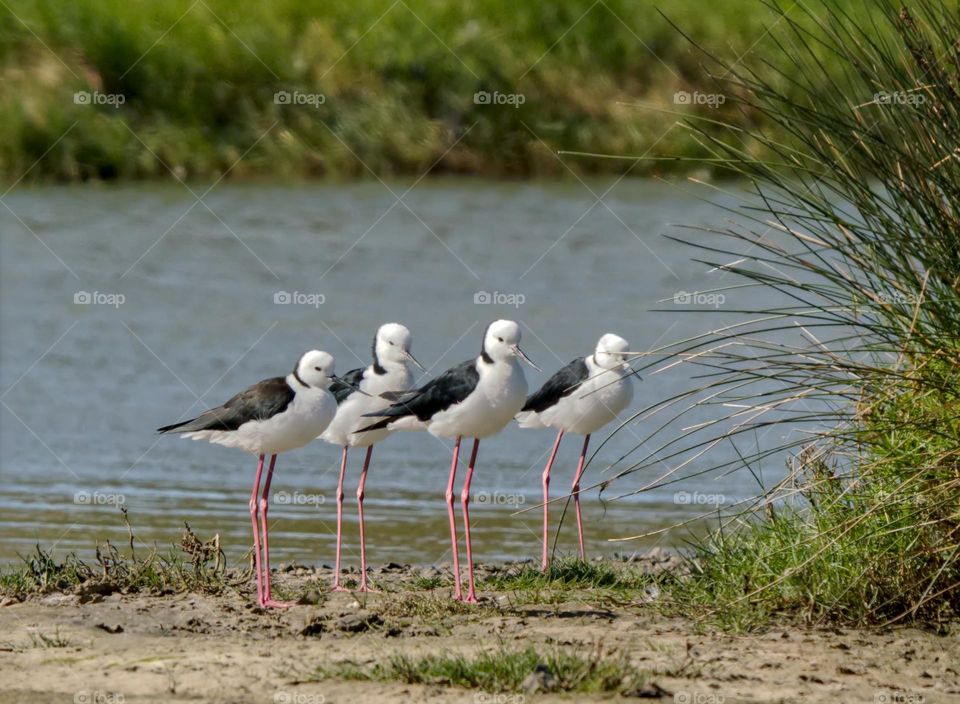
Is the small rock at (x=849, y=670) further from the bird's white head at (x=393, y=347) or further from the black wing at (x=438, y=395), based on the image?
the bird's white head at (x=393, y=347)

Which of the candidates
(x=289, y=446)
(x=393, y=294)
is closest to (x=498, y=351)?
(x=289, y=446)

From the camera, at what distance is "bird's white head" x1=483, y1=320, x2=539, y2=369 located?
315 inches

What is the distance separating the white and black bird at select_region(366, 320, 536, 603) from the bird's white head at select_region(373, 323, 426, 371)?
1.69ft

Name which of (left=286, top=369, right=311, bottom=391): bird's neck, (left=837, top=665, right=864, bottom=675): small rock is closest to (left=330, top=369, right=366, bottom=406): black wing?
(left=286, top=369, right=311, bottom=391): bird's neck

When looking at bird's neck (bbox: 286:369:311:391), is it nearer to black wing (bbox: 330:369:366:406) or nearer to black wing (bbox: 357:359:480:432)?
black wing (bbox: 357:359:480:432)

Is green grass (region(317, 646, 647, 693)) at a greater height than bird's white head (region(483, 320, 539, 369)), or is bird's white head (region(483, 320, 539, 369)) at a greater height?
bird's white head (region(483, 320, 539, 369))

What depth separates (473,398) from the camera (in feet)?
26.4

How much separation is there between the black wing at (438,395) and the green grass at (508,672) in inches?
75.3

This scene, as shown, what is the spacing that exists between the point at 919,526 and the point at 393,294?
12253 millimetres

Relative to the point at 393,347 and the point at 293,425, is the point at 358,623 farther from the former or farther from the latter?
the point at 393,347

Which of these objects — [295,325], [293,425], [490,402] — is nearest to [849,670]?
[490,402]

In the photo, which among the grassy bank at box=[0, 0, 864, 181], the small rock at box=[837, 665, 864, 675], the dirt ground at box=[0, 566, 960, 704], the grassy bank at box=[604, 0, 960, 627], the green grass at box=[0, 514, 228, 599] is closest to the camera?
the dirt ground at box=[0, 566, 960, 704]

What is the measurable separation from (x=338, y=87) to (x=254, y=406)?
20483 millimetres

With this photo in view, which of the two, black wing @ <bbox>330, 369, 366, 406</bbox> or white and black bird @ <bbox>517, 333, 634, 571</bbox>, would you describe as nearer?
black wing @ <bbox>330, 369, 366, 406</bbox>
